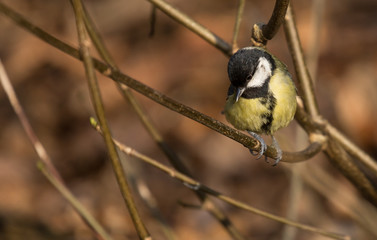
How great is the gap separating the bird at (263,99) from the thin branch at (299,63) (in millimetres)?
53

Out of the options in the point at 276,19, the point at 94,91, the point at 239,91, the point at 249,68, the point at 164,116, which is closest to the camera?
the point at 94,91

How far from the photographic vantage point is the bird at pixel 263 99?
1.72 meters

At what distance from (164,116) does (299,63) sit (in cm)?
279

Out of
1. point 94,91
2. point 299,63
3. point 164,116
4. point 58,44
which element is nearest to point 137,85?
point 94,91

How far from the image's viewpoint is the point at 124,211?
3654mm

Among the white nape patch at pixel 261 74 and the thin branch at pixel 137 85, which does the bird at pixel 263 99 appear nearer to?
the white nape patch at pixel 261 74

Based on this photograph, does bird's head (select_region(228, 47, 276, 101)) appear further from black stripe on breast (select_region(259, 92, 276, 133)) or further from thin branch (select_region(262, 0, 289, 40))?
thin branch (select_region(262, 0, 289, 40))

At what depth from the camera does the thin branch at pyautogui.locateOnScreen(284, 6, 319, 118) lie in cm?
166

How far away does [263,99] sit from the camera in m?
1.80

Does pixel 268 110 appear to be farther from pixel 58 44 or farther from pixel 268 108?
pixel 58 44

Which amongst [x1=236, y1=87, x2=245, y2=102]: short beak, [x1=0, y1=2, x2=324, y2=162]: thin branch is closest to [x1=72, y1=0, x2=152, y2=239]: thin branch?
[x1=0, y1=2, x2=324, y2=162]: thin branch

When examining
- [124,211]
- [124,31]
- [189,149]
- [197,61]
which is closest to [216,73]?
[197,61]

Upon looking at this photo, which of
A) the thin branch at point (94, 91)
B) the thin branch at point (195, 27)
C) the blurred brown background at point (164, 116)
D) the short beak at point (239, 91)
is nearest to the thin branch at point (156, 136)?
the thin branch at point (195, 27)

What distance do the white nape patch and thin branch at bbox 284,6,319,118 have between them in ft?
0.33
